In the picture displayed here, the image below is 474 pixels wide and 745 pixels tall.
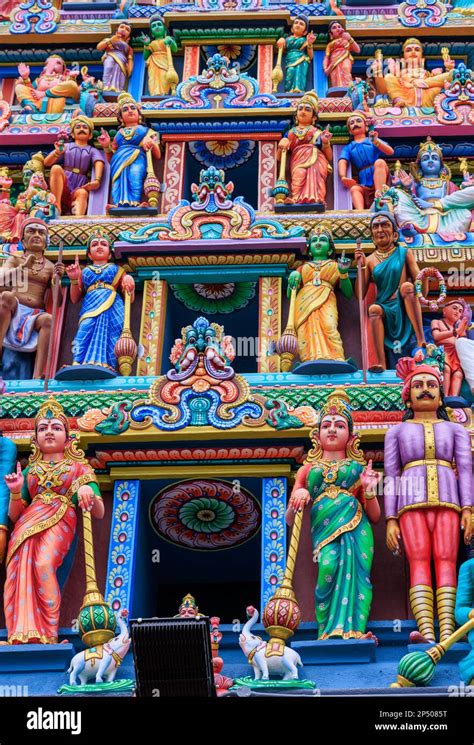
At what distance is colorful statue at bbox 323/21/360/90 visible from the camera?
2334cm

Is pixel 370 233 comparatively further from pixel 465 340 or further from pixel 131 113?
pixel 131 113

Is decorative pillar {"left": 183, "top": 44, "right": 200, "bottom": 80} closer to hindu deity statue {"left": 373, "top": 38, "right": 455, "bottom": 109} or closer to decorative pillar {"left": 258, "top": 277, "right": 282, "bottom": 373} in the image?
hindu deity statue {"left": 373, "top": 38, "right": 455, "bottom": 109}

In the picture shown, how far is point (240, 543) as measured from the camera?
61.2 feet

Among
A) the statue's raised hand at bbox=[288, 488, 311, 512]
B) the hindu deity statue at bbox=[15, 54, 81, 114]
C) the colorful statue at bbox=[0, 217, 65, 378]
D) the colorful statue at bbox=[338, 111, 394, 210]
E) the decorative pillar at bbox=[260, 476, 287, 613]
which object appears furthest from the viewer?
the hindu deity statue at bbox=[15, 54, 81, 114]

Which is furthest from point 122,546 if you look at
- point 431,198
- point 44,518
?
point 431,198

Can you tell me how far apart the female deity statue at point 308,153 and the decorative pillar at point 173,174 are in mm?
1284

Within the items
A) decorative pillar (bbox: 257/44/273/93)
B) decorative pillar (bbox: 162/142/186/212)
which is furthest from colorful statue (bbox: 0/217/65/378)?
decorative pillar (bbox: 257/44/273/93)

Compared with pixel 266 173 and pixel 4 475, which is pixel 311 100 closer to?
pixel 266 173

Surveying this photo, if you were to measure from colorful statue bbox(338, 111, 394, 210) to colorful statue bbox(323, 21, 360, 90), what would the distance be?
4.37 ft

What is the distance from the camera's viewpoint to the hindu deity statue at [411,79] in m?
23.0

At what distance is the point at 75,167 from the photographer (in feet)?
71.9

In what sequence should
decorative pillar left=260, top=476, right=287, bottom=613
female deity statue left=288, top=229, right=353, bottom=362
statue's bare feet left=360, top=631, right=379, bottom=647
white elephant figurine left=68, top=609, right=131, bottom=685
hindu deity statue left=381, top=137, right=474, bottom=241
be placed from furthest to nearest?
1. hindu deity statue left=381, top=137, right=474, bottom=241
2. female deity statue left=288, top=229, right=353, bottom=362
3. decorative pillar left=260, top=476, right=287, bottom=613
4. statue's bare feet left=360, top=631, right=379, bottom=647
5. white elephant figurine left=68, top=609, right=131, bottom=685

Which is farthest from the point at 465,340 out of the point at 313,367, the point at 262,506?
the point at 262,506
